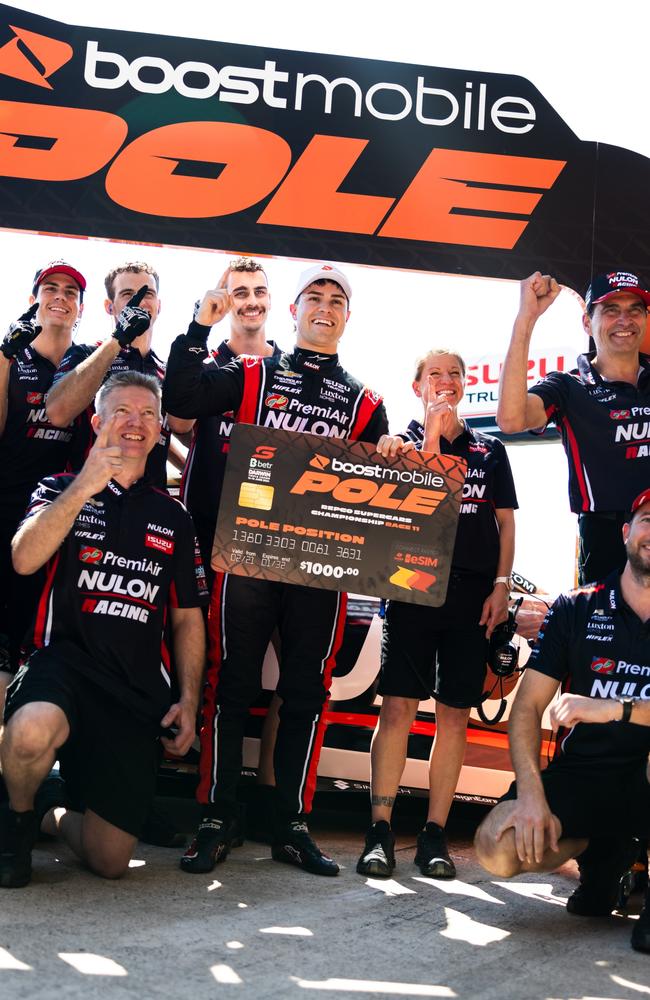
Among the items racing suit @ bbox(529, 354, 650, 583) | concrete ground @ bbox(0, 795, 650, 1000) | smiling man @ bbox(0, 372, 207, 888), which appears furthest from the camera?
racing suit @ bbox(529, 354, 650, 583)

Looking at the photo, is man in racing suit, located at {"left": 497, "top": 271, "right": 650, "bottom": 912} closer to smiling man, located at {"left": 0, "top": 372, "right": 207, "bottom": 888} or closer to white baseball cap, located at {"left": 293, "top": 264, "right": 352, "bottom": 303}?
white baseball cap, located at {"left": 293, "top": 264, "right": 352, "bottom": 303}

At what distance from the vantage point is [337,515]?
13.1ft

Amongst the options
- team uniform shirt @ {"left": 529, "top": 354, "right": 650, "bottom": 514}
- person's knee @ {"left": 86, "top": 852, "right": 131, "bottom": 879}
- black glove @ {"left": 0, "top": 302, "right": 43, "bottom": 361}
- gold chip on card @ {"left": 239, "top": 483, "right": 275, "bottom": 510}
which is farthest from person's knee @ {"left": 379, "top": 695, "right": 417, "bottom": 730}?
black glove @ {"left": 0, "top": 302, "right": 43, "bottom": 361}

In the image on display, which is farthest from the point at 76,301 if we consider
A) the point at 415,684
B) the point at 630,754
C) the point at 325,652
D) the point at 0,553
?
the point at 630,754

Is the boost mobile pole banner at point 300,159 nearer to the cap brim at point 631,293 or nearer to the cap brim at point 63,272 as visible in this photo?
the cap brim at point 63,272

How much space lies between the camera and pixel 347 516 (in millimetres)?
3998

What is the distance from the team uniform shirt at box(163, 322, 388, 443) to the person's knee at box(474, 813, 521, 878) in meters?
1.59

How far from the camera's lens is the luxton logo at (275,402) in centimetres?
414

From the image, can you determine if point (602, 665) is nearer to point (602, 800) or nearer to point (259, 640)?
point (602, 800)

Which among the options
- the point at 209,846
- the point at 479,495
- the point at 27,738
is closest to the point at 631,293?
the point at 479,495

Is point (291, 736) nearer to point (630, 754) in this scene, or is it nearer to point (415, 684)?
point (415, 684)

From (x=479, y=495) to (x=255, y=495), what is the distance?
0.95 metres

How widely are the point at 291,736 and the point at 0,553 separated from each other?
1.39m

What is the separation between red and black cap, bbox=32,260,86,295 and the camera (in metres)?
4.55
